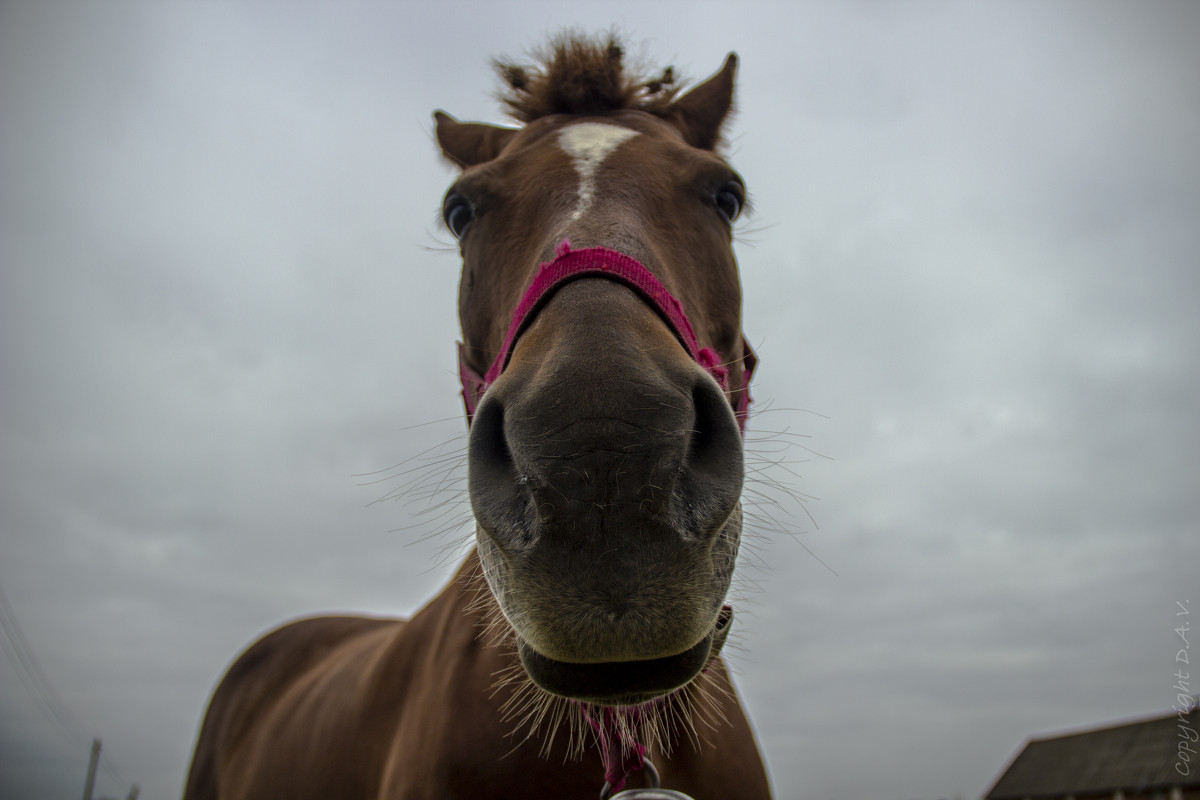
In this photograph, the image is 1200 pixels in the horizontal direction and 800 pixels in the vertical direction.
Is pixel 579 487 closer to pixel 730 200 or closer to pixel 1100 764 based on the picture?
pixel 730 200

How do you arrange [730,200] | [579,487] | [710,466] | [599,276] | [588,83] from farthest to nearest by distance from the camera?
1. [588,83]
2. [730,200]
3. [599,276]
4. [710,466]
5. [579,487]

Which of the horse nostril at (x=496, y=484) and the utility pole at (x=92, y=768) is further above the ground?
the horse nostril at (x=496, y=484)

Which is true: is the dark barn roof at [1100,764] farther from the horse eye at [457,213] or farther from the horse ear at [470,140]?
the horse eye at [457,213]

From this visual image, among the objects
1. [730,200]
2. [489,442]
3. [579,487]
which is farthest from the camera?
[730,200]

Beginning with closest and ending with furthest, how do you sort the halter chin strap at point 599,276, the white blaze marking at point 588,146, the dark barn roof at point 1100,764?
the halter chin strap at point 599,276 → the white blaze marking at point 588,146 → the dark barn roof at point 1100,764

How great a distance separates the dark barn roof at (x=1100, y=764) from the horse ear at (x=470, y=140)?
25708 mm

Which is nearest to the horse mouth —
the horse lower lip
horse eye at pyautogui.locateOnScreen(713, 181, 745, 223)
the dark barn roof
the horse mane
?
the horse lower lip

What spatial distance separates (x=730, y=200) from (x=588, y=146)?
593 millimetres

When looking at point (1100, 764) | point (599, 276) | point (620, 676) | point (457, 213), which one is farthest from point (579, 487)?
point (1100, 764)

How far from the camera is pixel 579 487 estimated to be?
108 centimetres

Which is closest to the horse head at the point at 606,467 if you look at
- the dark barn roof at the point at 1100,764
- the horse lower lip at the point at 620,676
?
the horse lower lip at the point at 620,676

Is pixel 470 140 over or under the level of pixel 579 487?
over

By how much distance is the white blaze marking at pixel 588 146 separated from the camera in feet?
6.32

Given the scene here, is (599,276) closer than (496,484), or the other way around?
(496,484)
